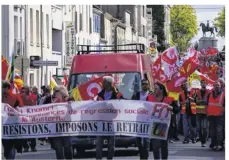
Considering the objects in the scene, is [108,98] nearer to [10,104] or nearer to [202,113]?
[10,104]

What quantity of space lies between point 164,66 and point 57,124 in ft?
47.5

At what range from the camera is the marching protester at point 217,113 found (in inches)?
924

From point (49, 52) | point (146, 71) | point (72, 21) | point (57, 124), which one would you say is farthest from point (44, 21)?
point (57, 124)

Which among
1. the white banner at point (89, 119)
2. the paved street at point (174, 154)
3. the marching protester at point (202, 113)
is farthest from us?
the marching protester at point (202, 113)

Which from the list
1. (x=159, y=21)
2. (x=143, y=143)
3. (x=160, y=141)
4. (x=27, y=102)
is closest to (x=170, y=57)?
(x=27, y=102)

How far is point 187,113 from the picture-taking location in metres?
27.2

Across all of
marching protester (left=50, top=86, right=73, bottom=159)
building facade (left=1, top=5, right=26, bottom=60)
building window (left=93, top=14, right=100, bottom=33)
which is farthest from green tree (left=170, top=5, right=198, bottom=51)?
marching protester (left=50, top=86, right=73, bottom=159)

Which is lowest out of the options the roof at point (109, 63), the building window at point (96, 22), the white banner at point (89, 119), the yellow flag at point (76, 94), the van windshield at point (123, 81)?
the white banner at point (89, 119)

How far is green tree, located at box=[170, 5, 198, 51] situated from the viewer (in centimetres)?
11588

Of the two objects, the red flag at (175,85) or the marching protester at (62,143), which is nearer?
the marching protester at (62,143)

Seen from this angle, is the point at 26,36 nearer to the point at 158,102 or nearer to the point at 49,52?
the point at 49,52

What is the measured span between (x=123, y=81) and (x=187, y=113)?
479cm

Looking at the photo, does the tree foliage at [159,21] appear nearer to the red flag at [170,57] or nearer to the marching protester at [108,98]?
the red flag at [170,57]

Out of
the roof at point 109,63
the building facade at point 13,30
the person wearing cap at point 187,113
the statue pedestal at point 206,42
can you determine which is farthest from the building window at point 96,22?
the roof at point 109,63
